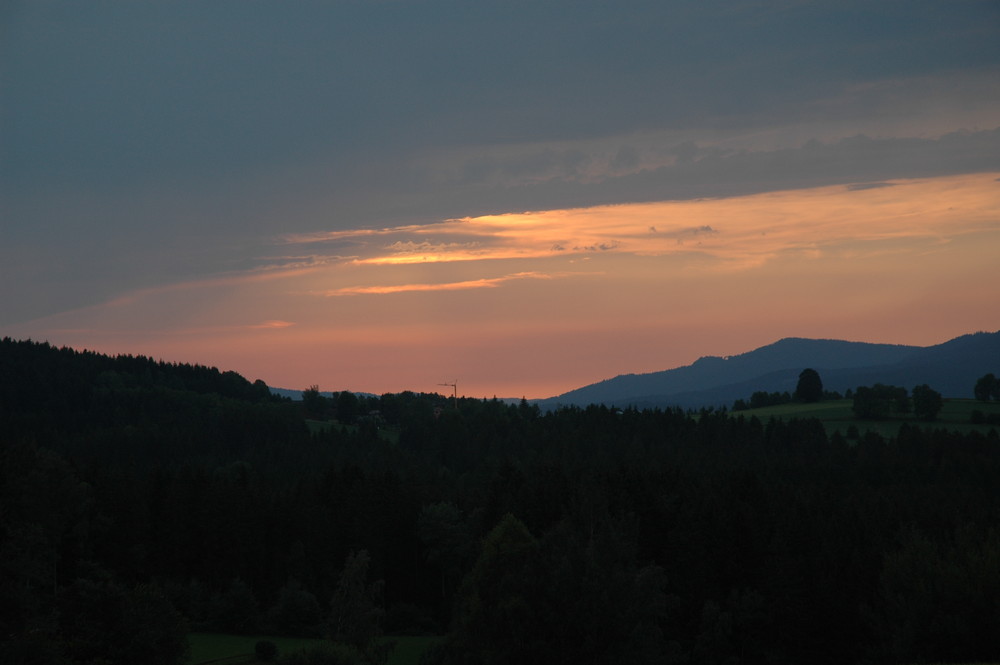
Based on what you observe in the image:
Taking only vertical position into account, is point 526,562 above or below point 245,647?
above

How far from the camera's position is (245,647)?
270 ft

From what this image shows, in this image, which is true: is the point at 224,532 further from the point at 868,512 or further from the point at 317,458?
the point at 317,458

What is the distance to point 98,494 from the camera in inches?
4166

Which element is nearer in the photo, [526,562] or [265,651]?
[526,562]

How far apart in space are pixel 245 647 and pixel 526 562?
3879 centimetres

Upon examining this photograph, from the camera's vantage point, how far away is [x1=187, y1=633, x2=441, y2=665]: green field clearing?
75.7 metres

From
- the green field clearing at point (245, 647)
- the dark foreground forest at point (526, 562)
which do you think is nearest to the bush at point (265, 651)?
the green field clearing at point (245, 647)

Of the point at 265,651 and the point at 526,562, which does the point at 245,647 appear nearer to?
the point at 265,651

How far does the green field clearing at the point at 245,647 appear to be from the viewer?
248 ft

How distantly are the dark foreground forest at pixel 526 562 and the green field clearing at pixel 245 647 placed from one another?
2834 millimetres

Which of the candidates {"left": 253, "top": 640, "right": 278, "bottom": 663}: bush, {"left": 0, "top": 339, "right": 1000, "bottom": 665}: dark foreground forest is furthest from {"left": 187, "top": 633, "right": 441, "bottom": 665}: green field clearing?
{"left": 0, "top": 339, "right": 1000, "bottom": 665}: dark foreground forest

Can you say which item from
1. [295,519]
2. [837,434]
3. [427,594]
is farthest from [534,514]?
[837,434]

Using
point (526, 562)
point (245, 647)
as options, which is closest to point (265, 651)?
point (245, 647)

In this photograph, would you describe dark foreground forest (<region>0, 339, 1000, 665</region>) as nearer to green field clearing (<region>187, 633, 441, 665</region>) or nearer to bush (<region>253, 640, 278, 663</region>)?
green field clearing (<region>187, 633, 441, 665</region>)
